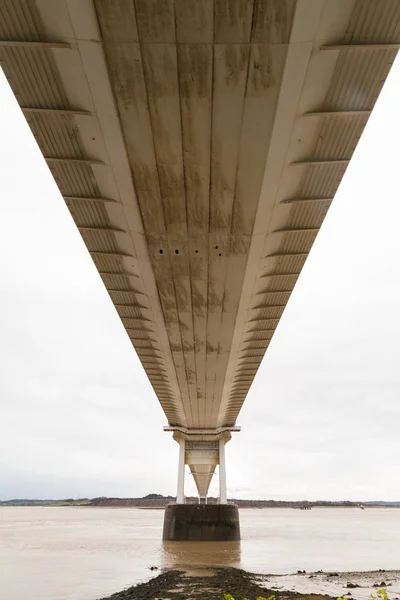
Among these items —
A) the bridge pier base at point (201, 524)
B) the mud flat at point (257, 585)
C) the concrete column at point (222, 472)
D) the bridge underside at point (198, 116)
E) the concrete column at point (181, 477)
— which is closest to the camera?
the bridge underside at point (198, 116)

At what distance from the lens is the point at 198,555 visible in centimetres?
2500

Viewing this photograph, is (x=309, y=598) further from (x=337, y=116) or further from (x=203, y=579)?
(x=337, y=116)

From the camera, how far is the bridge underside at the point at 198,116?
18.4 feet

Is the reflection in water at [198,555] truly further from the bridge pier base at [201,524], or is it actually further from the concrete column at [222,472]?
the concrete column at [222,472]

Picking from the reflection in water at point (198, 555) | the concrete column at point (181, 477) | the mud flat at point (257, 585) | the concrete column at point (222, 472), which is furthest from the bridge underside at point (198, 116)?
the concrete column at point (181, 477)

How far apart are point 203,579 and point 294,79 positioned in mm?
16201

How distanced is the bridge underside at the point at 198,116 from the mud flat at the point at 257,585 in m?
8.26

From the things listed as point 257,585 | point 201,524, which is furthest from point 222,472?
point 257,585

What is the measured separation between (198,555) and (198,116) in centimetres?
2340

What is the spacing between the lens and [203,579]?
17.2m

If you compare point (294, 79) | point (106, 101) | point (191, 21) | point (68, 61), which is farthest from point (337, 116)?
point (68, 61)

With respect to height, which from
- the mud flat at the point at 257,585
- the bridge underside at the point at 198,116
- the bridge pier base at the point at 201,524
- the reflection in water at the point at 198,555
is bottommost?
the mud flat at the point at 257,585

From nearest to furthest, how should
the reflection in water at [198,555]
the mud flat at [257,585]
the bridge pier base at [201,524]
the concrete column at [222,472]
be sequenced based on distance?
the mud flat at [257,585]
the reflection in water at [198,555]
the bridge pier base at [201,524]
the concrete column at [222,472]

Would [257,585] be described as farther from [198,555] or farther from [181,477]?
[181,477]
